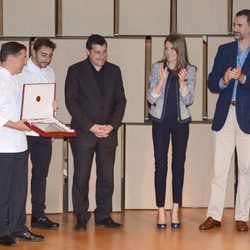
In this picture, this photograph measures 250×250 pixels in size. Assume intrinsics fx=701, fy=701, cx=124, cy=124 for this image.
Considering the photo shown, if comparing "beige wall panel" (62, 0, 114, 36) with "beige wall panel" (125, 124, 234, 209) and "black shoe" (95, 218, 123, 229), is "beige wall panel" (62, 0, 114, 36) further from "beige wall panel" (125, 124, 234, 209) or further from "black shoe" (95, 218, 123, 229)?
"black shoe" (95, 218, 123, 229)

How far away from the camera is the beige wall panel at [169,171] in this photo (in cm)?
622

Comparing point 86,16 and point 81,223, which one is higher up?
point 86,16

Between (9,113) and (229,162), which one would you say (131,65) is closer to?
(229,162)

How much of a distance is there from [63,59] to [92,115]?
0.90 meters

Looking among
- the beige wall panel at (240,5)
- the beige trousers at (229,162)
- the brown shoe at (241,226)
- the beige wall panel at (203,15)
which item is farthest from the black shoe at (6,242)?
the beige wall panel at (240,5)

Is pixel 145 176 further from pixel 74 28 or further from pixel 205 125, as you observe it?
pixel 74 28

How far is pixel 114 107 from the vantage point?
18.0ft

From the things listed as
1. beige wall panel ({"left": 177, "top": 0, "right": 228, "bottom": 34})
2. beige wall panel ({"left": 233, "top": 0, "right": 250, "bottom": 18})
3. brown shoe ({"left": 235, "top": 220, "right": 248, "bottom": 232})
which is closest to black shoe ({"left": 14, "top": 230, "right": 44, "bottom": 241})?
brown shoe ({"left": 235, "top": 220, "right": 248, "bottom": 232})

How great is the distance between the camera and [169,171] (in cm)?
627

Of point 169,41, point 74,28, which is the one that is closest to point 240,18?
point 169,41

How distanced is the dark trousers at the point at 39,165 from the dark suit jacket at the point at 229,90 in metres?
1.31

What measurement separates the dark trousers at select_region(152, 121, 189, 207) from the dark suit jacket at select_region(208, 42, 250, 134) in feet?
0.93

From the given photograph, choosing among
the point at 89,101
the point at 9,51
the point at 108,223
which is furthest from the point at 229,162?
the point at 9,51

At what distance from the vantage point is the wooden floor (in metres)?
4.89
